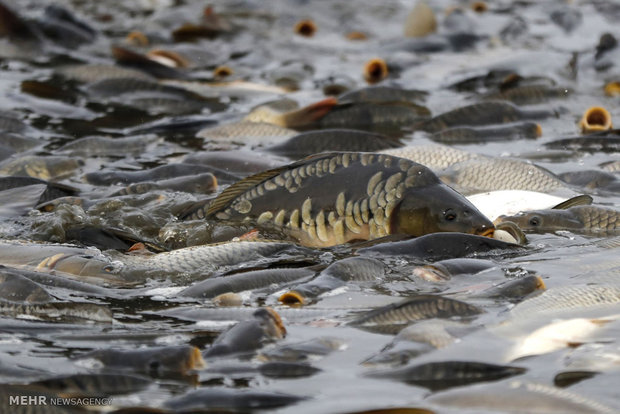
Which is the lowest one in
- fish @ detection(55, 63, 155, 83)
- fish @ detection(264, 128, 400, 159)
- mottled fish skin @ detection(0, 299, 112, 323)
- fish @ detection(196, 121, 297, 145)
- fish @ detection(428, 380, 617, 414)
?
fish @ detection(428, 380, 617, 414)

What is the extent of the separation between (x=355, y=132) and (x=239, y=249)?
2.53 meters

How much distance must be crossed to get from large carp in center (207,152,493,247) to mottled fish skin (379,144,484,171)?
141cm

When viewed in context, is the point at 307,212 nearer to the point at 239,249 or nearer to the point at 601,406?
the point at 239,249

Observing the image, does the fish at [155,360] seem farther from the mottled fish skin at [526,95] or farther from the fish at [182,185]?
the mottled fish skin at [526,95]

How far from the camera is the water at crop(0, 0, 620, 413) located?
313 cm

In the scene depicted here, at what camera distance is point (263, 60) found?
35.1ft

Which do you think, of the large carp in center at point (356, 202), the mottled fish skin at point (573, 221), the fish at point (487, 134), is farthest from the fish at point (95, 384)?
the fish at point (487, 134)

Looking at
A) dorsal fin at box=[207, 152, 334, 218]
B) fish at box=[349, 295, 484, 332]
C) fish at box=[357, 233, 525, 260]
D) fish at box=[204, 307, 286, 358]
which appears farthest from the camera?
dorsal fin at box=[207, 152, 334, 218]

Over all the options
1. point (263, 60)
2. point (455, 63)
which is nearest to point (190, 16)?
point (263, 60)

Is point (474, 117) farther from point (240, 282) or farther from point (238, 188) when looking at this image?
point (240, 282)

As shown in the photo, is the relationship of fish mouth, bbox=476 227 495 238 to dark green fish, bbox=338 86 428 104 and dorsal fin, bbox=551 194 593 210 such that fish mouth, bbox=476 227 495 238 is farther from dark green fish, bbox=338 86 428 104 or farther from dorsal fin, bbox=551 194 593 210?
dark green fish, bbox=338 86 428 104

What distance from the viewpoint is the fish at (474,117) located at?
7395 millimetres

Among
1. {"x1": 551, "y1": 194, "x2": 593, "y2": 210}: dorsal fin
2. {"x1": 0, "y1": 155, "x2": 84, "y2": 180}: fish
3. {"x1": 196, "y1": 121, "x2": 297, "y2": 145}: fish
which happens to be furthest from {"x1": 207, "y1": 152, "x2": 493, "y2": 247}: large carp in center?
{"x1": 196, "y1": 121, "x2": 297, "y2": 145}: fish

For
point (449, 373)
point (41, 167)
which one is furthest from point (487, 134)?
point (449, 373)
